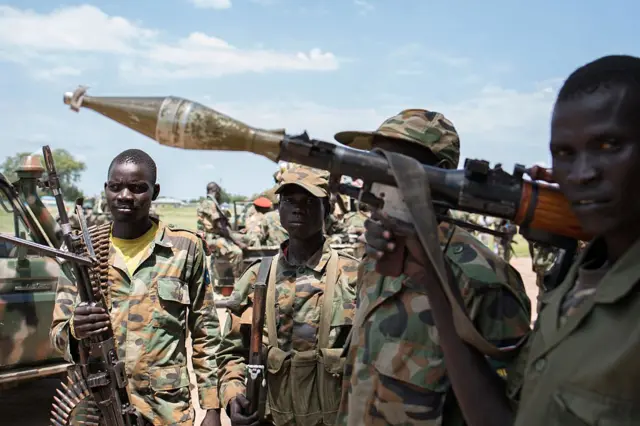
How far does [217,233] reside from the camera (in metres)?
12.2

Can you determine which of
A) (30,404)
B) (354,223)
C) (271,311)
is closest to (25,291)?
(30,404)

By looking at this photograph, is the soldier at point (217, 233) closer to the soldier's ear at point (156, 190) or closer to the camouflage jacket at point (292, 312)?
the soldier's ear at point (156, 190)

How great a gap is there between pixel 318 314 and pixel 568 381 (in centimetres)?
187

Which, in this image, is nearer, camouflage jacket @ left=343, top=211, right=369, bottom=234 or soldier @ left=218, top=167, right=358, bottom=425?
soldier @ left=218, top=167, right=358, bottom=425

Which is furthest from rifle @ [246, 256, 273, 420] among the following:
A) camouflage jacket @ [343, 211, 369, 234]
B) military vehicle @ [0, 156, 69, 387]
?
camouflage jacket @ [343, 211, 369, 234]

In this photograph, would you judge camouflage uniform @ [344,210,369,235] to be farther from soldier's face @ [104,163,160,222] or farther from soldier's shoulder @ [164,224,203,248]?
soldier's face @ [104,163,160,222]

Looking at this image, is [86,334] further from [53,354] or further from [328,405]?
[53,354]

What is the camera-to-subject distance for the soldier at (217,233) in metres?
11.8

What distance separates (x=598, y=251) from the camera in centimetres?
155

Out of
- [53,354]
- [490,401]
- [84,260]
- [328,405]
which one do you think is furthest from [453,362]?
[53,354]

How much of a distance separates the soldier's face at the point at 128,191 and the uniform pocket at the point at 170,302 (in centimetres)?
44

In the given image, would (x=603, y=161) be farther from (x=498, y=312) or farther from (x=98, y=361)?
(x=98, y=361)

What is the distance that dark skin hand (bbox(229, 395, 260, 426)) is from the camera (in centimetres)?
300

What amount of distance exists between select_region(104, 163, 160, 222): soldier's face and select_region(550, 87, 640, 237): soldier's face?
2730 millimetres
